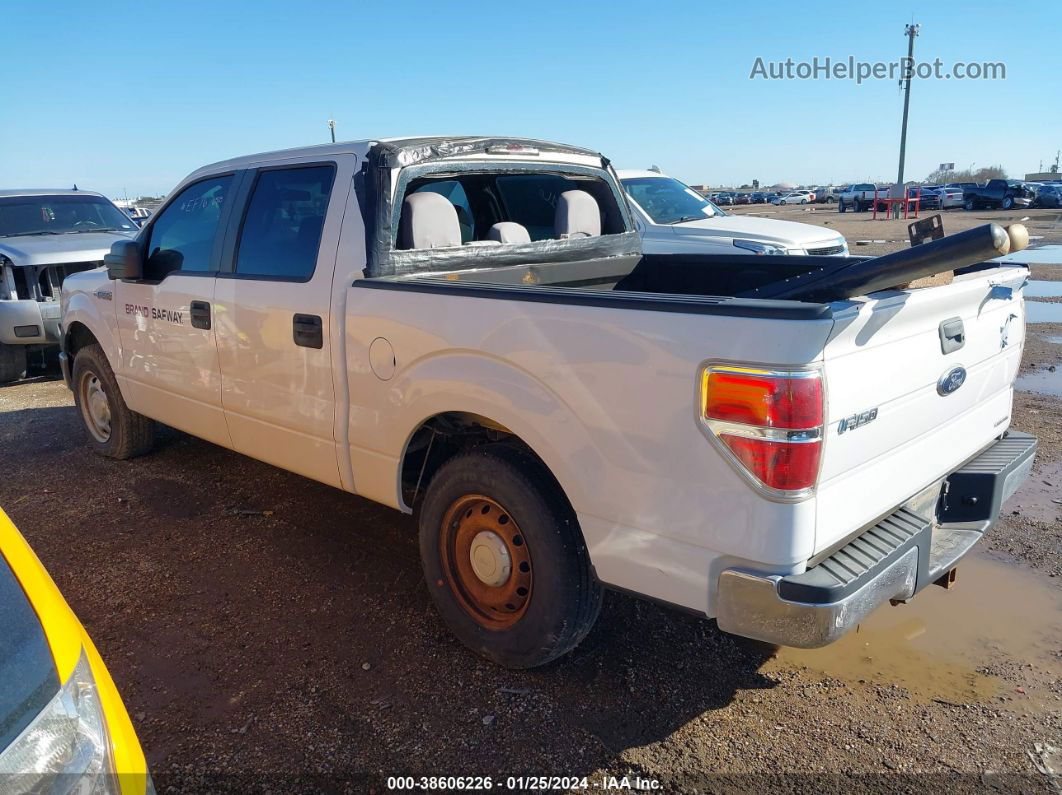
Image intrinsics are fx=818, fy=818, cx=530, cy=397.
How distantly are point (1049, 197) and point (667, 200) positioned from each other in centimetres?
3802

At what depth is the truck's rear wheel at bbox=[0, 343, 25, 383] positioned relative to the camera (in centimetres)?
865

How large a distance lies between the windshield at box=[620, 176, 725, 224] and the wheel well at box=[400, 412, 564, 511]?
20.8 feet

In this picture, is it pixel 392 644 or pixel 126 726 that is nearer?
pixel 126 726

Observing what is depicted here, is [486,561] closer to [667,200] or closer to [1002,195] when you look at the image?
[667,200]

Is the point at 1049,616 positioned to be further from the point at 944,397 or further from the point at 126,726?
the point at 126,726

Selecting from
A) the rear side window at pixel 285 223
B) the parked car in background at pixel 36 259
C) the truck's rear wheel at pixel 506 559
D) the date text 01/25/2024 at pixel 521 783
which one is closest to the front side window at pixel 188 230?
the rear side window at pixel 285 223

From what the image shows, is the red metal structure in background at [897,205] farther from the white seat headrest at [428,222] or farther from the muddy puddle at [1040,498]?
the white seat headrest at [428,222]

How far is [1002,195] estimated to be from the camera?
38594 millimetres

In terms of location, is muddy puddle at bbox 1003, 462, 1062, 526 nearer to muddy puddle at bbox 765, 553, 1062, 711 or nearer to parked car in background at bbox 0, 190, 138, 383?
muddy puddle at bbox 765, 553, 1062, 711

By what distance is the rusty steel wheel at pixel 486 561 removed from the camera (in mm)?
3100

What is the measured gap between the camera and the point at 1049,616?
3547mm

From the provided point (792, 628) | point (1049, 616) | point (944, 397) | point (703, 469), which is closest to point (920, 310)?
point (944, 397)

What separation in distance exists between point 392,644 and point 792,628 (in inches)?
69.3

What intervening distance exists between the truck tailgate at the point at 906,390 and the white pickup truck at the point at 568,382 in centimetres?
1
